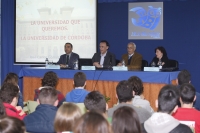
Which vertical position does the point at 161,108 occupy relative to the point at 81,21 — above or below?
below

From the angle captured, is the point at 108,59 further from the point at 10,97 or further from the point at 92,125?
the point at 92,125

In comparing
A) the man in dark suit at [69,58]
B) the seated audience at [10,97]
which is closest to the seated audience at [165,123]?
the seated audience at [10,97]

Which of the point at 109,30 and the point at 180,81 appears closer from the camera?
the point at 180,81

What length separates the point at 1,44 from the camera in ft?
26.9

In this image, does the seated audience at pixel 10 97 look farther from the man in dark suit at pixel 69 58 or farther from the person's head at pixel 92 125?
the man in dark suit at pixel 69 58

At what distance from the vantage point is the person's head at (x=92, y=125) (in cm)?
142

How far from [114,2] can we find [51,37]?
170 cm

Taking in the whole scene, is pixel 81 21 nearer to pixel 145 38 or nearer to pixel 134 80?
pixel 145 38

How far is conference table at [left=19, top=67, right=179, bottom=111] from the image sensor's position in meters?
5.12

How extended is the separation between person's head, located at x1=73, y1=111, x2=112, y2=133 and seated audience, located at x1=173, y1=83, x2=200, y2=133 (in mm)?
1447

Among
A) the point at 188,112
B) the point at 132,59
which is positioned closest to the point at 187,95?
the point at 188,112

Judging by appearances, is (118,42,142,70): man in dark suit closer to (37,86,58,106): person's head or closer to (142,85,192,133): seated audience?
(37,86,58,106): person's head

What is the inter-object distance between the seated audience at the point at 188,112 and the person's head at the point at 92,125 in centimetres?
145

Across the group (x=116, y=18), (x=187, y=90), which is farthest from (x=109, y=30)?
(x=187, y=90)
